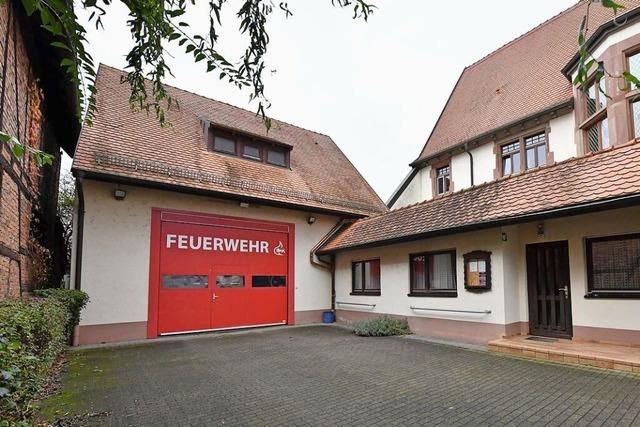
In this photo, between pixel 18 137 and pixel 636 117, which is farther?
pixel 636 117

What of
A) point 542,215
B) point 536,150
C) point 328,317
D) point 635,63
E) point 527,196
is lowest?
point 328,317

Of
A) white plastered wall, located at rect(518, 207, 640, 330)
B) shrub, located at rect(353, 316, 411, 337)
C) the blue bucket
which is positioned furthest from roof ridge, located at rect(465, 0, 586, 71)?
the blue bucket

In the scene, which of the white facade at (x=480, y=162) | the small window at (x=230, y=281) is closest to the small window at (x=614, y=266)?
the white facade at (x=480, y=162)

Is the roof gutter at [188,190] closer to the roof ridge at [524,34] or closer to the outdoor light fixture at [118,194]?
the outdoor light fixture at [118,194]

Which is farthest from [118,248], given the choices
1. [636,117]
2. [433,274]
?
[636,117]

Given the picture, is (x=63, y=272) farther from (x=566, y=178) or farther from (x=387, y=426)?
(x=566, y=178)

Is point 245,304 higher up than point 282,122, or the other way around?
point 282,122

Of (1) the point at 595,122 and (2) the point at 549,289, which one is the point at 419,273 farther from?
(1) the point at 595,122

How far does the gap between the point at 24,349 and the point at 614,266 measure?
849cm

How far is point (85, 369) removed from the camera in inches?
256

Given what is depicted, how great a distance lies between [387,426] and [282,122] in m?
14.4

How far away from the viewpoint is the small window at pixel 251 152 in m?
12.9

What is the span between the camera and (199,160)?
37.0 feet

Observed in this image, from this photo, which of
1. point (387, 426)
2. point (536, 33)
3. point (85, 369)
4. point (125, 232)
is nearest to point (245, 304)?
point (125, 232)
